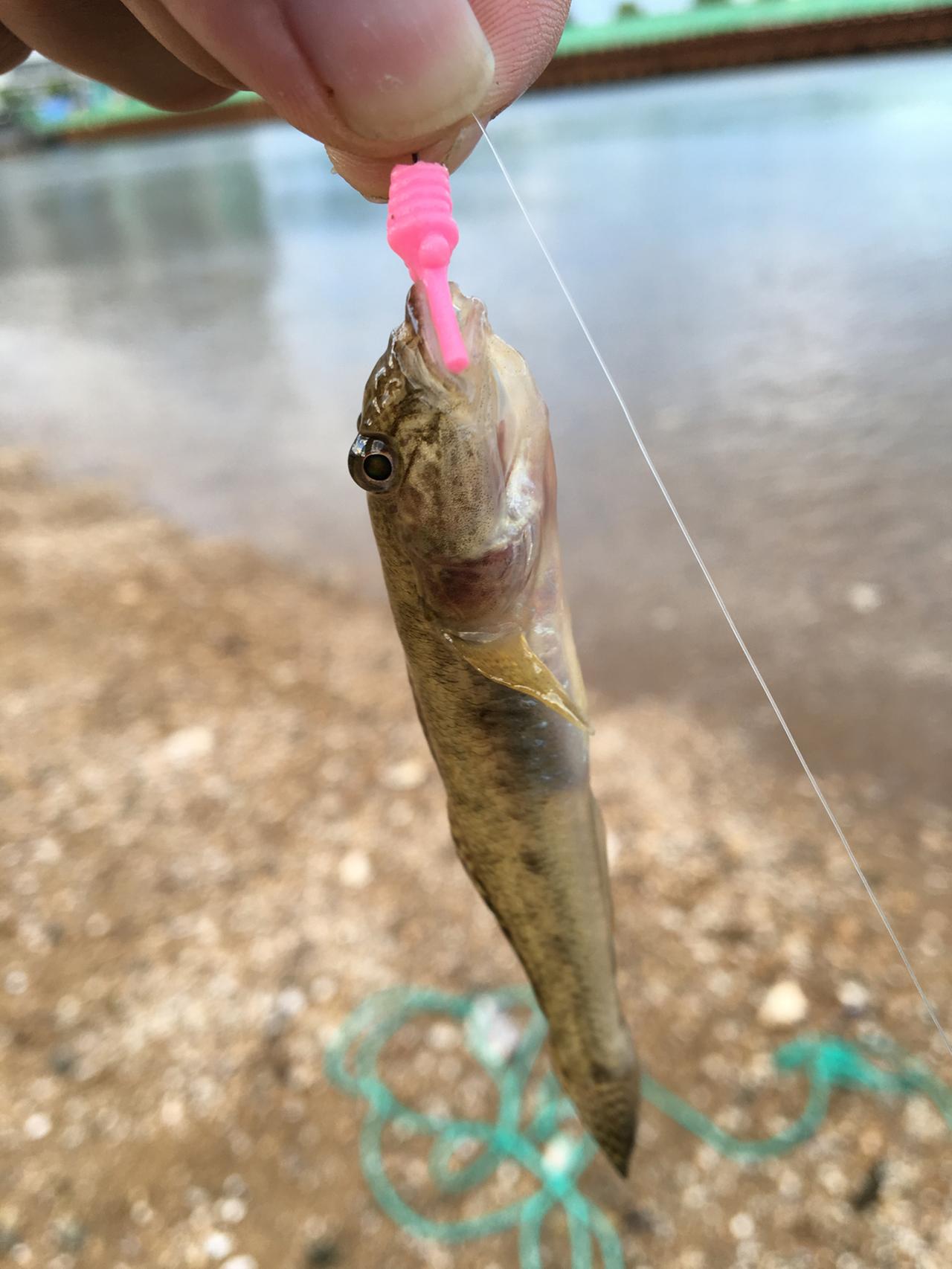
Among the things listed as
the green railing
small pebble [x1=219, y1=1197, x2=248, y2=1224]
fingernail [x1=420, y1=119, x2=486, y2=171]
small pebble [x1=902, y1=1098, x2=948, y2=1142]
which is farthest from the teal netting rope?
Answer: the green railing

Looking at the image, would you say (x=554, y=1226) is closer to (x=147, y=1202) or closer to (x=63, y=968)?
(x=147, y=1202)

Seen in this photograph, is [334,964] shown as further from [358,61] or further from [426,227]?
[358,61]

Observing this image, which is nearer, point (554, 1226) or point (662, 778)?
point (554, 1226)

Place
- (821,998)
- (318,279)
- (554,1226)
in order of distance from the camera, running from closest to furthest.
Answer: (554,1226)
(821,998)
(318,279)

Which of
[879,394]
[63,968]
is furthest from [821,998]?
[879,394]

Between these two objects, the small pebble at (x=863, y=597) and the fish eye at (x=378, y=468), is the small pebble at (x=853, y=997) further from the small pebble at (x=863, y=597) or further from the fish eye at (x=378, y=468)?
the fish eye at (x=378, y=468)

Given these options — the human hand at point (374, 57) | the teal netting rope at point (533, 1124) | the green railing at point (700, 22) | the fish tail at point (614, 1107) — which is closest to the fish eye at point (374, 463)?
the human hand at point (374, 57)
